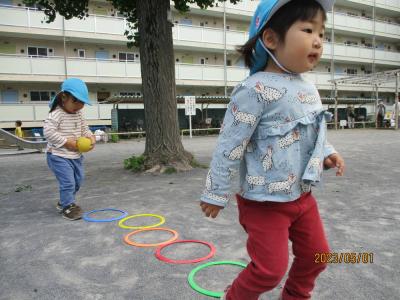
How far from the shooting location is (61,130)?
4453 millimetres

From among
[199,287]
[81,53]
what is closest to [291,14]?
[199,287]

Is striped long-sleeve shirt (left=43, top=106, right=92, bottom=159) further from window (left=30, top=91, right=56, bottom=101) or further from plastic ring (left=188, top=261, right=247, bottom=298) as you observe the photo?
window (left=30, top=91, right=56, bottom=101)

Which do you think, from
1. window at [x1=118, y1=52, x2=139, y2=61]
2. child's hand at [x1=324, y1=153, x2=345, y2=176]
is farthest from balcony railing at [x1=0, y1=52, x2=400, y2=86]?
child's hand at [x1=324, y1=153, x2=345, y2=176]

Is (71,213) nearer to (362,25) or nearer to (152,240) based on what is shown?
(152,240)

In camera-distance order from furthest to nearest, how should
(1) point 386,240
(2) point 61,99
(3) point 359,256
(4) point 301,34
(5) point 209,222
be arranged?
(2) point 61,99 → (5) point 209,222 → (1) point 386,240 → (3) point 359,256 → (4) point 301,34

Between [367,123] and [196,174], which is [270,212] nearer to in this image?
[196,174]

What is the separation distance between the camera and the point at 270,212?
1917 mm

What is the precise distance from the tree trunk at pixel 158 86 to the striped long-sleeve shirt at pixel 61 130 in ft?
10.8

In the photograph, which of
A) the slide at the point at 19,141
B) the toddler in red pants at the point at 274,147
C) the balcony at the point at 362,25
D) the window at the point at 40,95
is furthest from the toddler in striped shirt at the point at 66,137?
the balcony at the point at 362,25

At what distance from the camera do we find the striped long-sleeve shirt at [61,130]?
4277 mm

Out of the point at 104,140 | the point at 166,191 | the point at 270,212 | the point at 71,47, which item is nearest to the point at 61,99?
the point at 166,191

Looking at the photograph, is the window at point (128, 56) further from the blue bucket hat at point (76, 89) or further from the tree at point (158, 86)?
the blue bucket hat at point (76, 89)

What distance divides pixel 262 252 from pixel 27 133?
21.2 metres

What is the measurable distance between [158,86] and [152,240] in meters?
4.85
